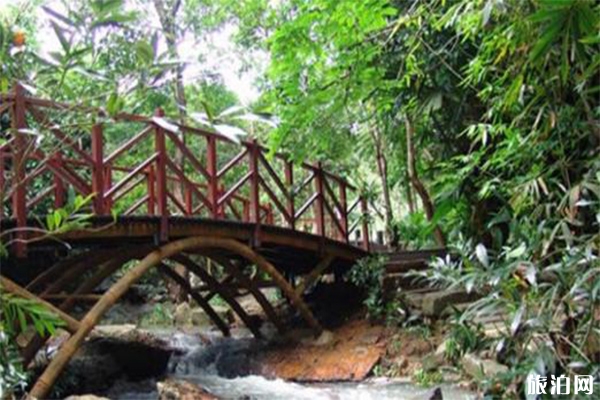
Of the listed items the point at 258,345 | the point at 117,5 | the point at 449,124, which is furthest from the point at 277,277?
the point at 117,5

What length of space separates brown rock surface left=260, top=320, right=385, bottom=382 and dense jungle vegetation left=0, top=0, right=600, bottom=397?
67.9 inches

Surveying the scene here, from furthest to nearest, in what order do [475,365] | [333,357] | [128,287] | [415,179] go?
[415,179] → [333,357] → [128,287] → [475,365]

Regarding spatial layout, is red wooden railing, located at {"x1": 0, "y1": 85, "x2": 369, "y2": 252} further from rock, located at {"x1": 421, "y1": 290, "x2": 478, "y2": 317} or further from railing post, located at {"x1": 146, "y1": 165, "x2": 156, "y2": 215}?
rock, located at {"x1": 421, "y1": 290, "x2": 478, "y2": 317}

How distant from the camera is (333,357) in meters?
7.12

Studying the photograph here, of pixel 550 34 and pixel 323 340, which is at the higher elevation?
pixel 550 34

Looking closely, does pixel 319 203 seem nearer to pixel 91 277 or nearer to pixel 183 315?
pixel 91 277

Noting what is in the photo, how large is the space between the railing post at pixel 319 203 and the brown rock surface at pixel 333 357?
1.30 meters

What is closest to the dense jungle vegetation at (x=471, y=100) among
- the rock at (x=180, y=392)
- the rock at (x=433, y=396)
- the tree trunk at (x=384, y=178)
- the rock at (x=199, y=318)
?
the rock at (x=433, y=396)

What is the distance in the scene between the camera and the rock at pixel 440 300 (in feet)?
22.6

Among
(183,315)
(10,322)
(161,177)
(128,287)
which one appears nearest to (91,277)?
(128,287)

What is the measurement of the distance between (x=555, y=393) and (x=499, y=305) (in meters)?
0.44

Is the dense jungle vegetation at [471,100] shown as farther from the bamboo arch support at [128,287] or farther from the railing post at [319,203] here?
the bamboo arch support at [128,287]

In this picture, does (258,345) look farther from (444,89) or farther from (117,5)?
(117,5)

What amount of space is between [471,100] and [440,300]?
226cm
